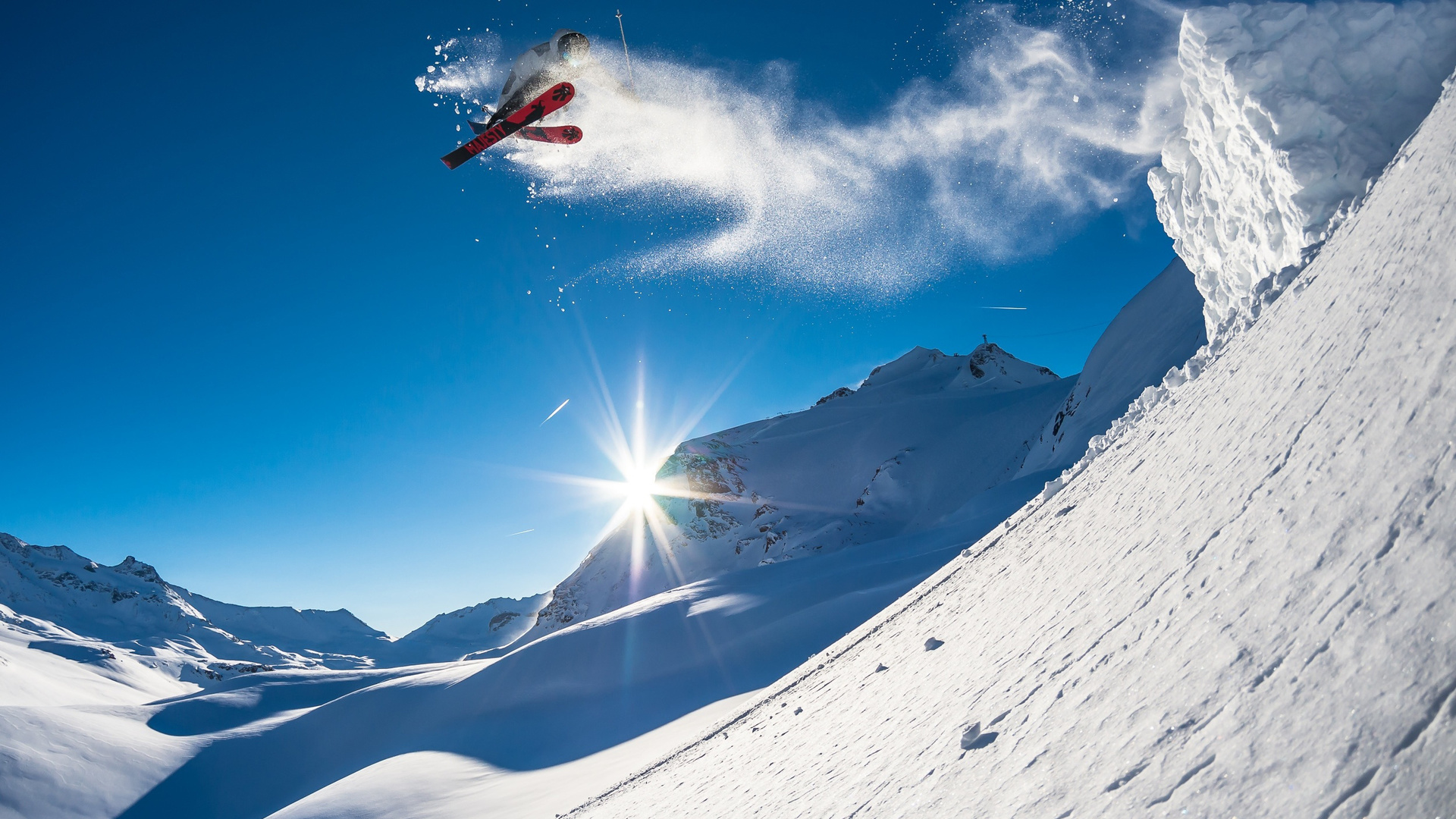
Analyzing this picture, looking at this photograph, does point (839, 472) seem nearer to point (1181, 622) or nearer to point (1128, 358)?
point (1128, 358)

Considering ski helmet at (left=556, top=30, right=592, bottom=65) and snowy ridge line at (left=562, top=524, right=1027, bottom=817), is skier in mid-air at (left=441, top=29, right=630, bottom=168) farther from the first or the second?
snowy ridge line at (left=562, top=524, right=1027, bottom=817)

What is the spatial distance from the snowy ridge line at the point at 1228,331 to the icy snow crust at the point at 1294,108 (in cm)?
10

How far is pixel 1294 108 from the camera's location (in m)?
Answer: 8.98

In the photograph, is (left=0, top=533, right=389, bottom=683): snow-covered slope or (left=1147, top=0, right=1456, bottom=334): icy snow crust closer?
(left=1147, top=0, right=1456, bottom=334): icy snow crust

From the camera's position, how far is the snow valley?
2205 mm

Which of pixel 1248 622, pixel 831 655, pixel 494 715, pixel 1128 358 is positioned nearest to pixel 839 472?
pixel 1128 358

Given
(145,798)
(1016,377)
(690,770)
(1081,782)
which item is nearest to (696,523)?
(1016,377)

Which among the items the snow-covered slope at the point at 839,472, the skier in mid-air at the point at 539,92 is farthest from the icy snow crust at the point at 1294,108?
the snow-covered slope at the point at 839,472

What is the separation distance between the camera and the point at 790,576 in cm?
2972

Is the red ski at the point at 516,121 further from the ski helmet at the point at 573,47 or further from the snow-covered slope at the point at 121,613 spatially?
the snow-covered slope at the point at 121,613

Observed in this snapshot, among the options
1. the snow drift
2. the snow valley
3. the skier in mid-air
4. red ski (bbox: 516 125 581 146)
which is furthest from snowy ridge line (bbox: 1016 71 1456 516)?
red ski (bbox: 516 125 581 146)

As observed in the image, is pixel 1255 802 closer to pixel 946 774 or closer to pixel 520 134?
pixel 946 774

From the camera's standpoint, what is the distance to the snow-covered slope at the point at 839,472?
62.1m

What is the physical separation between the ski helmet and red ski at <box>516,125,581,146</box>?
248 cm
